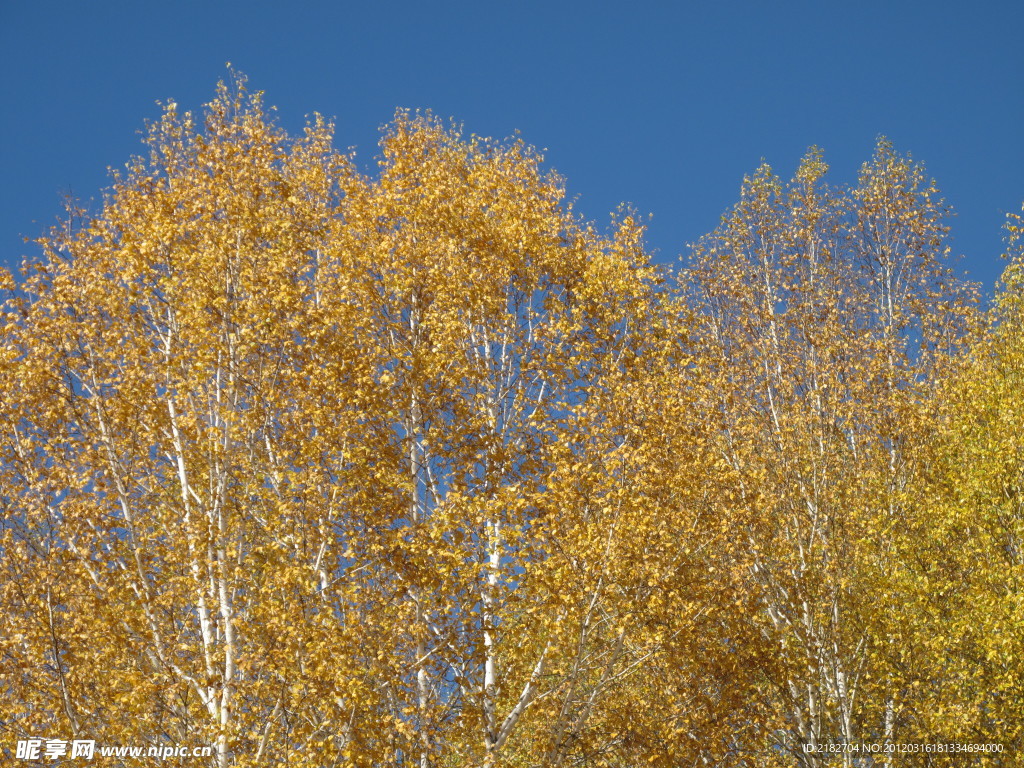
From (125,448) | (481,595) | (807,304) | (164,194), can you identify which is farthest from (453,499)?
(807,304)

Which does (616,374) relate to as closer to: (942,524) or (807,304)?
(942,524)

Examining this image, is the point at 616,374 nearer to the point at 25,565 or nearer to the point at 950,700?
the point at 950,700

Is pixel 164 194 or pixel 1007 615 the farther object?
pixel 164 194

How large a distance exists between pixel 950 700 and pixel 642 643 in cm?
691

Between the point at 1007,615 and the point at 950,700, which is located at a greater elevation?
the point at 1007,615

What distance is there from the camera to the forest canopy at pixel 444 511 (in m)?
14.8

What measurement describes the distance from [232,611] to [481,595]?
4069 mm

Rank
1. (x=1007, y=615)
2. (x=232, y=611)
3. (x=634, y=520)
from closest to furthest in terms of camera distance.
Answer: (x=232, y=611), (x=634, y=520), (x=1007, y=615)

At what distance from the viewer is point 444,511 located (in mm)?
16812

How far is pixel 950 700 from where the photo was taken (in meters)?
19.8

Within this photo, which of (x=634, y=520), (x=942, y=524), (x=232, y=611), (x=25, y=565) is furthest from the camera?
(x=942, y=524)

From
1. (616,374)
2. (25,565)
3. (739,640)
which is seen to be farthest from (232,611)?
(739,640)

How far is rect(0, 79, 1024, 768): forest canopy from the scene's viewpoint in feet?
48.5

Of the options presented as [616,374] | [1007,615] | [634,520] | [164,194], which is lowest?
[1007,615]
